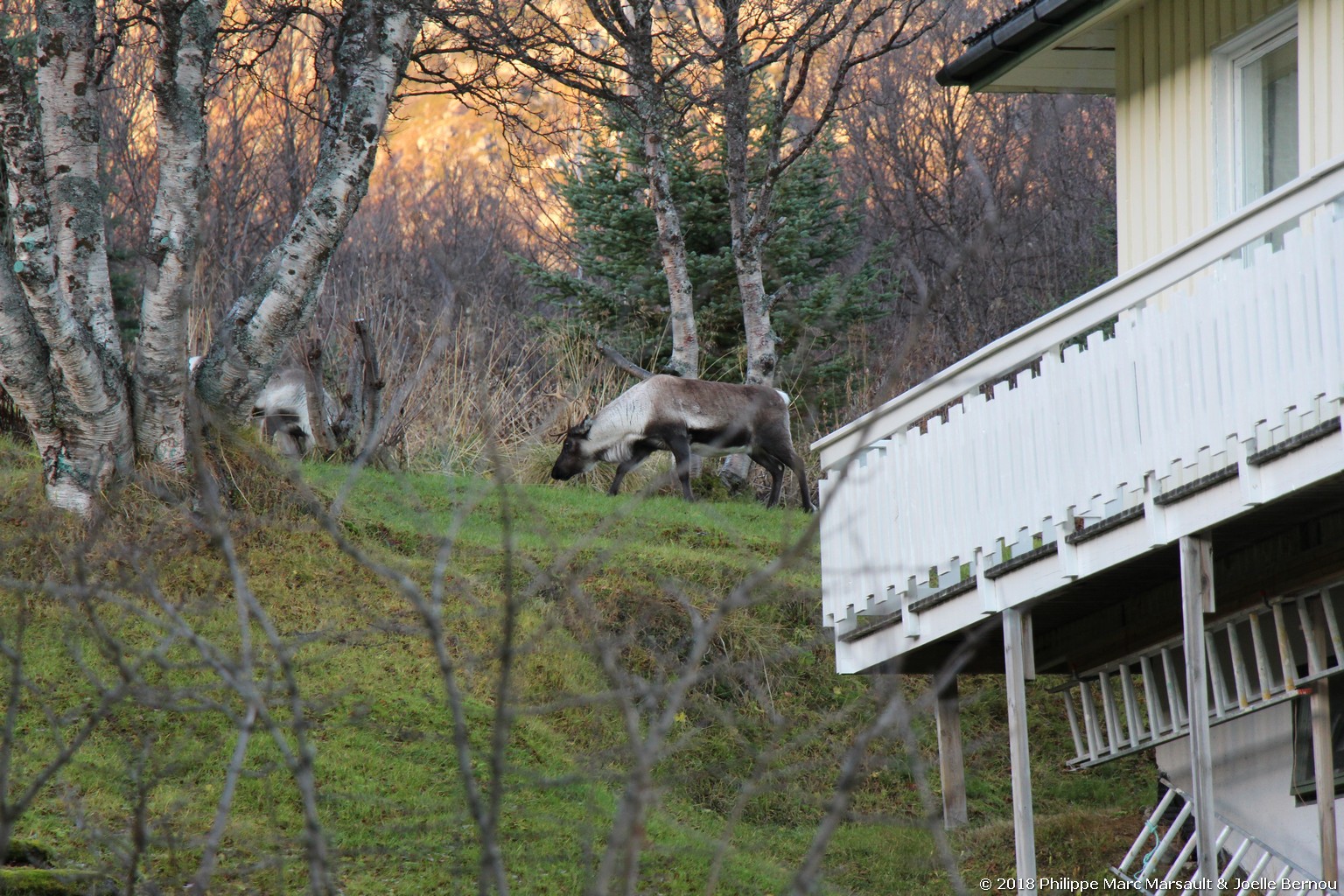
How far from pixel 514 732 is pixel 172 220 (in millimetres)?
4842

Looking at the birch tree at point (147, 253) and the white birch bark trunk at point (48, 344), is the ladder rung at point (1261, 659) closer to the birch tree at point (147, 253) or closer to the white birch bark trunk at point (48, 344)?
the birch tree at point (147, 253)

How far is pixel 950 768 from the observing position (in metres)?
9.75

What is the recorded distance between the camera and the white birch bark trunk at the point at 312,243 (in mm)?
11883

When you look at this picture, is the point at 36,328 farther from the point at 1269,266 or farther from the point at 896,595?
the point at 1269,266

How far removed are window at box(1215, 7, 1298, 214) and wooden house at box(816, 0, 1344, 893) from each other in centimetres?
1

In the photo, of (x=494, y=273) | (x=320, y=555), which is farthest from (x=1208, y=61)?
(x=494, y=273)

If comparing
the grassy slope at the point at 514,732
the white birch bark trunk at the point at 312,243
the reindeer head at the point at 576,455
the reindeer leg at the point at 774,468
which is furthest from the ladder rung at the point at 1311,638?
the reindeer head at the point at 576,455

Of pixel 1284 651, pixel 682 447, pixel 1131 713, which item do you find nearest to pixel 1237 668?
pixel 1284 651

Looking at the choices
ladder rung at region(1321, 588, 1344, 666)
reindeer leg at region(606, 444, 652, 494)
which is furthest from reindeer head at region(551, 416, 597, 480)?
A: ladder rung at region(1321, 588, 1344, 666)

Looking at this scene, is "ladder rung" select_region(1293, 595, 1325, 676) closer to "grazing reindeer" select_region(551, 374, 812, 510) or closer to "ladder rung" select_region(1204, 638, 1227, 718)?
"ladder rung" select_region(1204, 638, 1227, 718)

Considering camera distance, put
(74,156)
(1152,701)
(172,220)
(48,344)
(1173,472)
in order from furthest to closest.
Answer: (172,220) → (74,156) → (48,344) → (1152,701) → (1173,472)

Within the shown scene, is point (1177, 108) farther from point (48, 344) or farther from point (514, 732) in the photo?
point (48, 344)

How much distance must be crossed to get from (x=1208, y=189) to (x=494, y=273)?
2268 cm

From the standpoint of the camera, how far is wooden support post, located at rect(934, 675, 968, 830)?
31.5 feet
